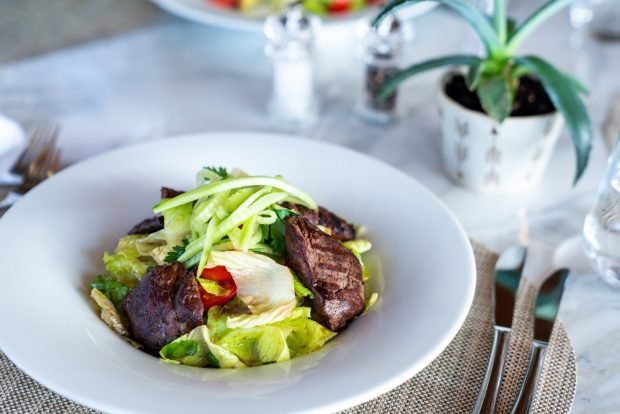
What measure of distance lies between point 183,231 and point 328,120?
2.79 ft

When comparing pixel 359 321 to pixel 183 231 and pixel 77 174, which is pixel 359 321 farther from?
pixel 77 174

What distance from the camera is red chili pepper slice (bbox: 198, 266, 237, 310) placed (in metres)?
1.17

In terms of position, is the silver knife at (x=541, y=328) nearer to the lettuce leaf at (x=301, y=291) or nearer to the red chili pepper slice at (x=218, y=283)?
the lettuce leaf at (x=301, y=291)

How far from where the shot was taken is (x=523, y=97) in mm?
1688

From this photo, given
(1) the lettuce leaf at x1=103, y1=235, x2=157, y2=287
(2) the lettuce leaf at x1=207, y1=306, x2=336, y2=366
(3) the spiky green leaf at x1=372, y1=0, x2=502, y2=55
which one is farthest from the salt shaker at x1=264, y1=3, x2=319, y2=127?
(2) the lettuce leaf at x1=207, y1=306, x2=336, y2=366

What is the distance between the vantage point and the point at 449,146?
67.5 inches

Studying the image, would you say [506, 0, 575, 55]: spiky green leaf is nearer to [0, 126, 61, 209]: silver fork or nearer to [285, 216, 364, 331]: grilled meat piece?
[285, 216, 364, 331]: grilled meat piece

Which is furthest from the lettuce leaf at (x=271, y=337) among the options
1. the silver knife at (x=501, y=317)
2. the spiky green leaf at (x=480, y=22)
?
the spiky green leaf at (x=480, y=22)

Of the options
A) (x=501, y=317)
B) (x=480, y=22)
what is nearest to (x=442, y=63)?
(x=480, y=22)

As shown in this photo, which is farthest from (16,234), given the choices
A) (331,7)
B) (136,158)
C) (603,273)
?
(331,7)

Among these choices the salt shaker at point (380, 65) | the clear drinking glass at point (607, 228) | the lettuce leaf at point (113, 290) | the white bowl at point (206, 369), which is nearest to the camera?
the white bowl at point (206, 369)

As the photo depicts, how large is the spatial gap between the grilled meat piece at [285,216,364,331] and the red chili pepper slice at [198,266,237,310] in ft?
0.35

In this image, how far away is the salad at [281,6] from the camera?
2.33 meters

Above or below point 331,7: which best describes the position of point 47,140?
below
